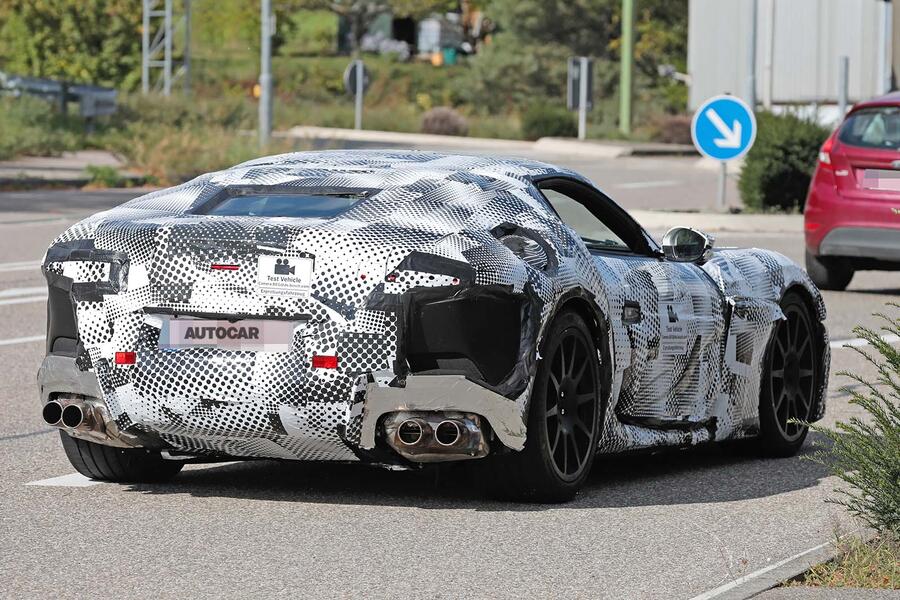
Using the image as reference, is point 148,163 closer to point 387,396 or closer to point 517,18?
point 387,396

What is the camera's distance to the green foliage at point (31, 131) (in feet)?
114

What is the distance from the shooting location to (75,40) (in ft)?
239

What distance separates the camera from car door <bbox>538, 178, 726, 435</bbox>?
315 inches

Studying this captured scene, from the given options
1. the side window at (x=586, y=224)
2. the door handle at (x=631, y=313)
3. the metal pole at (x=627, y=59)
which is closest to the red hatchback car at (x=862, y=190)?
the side window at (x=586, y=224)

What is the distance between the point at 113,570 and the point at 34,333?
24.3 ft

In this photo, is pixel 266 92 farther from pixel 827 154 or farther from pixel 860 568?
pixel 860 568

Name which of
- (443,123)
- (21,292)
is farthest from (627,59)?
(21,292)

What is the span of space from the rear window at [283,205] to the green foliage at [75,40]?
64.1 metres

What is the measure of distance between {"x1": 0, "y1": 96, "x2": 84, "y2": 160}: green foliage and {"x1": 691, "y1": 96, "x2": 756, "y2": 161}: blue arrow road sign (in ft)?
45.7

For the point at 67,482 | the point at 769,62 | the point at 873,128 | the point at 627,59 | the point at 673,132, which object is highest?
the point at 627,59

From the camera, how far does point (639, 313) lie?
26.3 ft

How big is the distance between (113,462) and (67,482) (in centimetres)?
26

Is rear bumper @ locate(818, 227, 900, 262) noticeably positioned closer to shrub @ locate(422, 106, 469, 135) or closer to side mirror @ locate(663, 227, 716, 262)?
side mirror @ locate(663, 227, 716, 262)

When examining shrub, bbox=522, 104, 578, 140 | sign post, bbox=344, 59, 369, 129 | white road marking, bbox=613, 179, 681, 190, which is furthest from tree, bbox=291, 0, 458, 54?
white road marking, bbox=613, 179, 681, 190
